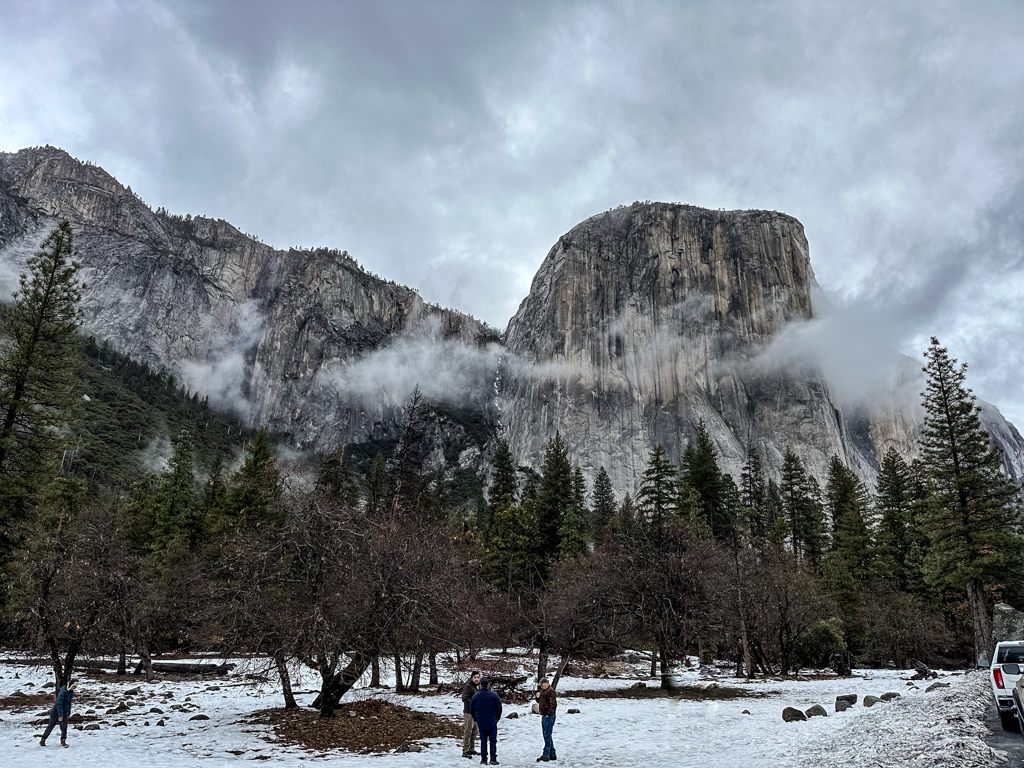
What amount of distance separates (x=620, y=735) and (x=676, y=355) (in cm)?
11195

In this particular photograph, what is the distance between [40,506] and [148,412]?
112 m

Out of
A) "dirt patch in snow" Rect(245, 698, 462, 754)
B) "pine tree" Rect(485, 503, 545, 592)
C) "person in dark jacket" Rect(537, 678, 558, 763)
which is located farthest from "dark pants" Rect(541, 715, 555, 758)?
"pine tree" Rect(485, 503, 545, 592)

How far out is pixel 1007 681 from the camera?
12.1 metres

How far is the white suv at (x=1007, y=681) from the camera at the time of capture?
39.4 feet

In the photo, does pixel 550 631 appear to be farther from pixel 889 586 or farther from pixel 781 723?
pixel 889 586

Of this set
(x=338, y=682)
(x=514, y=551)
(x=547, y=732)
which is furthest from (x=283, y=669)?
(x=514, y=551)

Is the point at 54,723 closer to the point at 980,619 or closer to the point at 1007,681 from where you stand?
the point at 1007,681

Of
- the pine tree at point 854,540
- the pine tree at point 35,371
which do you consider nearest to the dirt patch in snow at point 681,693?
the pine tree at point 35,371

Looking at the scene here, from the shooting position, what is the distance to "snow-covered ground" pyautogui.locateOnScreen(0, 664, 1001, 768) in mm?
11227

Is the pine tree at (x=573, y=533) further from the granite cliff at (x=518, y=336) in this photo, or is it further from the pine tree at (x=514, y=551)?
the granite cliff at (x=518, y=336)

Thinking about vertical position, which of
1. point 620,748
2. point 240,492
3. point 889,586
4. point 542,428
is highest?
point 542,428

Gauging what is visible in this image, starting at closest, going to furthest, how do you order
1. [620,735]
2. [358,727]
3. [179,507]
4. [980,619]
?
1. [358,727]
2. [620,735]
3. [980,619]
4. [179,507]

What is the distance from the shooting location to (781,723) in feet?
52.3

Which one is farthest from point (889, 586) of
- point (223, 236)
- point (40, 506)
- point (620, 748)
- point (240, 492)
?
point (223, 236)
